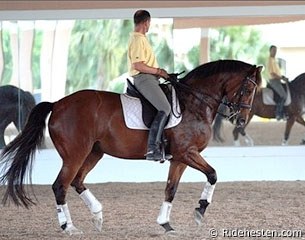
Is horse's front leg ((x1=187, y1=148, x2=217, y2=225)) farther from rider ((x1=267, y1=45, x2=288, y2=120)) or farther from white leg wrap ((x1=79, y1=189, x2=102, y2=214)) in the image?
rider ((x1=267, y1=45, x2=288, y2=120))

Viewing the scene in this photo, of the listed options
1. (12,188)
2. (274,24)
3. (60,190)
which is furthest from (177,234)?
(274,24)

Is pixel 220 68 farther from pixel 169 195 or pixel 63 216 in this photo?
pixel 63 216

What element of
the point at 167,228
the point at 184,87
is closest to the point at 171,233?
the point at 167,228

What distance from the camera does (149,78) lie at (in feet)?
23.5

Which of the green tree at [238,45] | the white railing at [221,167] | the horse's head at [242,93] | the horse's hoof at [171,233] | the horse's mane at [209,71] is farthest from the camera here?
the green tree at [238,45]

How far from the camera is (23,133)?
7.40 m

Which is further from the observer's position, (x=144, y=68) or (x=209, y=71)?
(x=209, y=71)

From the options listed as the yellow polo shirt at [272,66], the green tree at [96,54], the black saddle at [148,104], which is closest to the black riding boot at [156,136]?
the black saddle at [148,104]

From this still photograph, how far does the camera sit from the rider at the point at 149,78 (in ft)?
23.2

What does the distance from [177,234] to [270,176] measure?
4.84m

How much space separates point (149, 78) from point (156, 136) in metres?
0.56

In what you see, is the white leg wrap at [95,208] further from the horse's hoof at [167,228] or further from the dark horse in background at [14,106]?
the dark horse in background at [14,106]

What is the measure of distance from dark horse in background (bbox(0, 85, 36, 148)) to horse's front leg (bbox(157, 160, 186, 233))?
4.80 meters

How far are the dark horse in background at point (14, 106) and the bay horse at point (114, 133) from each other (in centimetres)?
421
